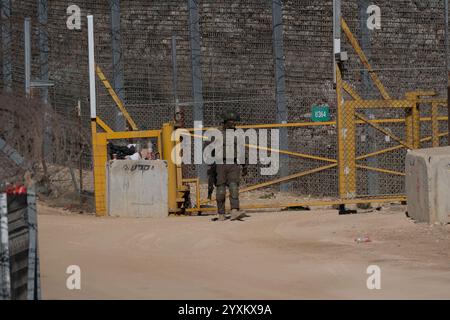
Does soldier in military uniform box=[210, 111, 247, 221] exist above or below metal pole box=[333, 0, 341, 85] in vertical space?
below

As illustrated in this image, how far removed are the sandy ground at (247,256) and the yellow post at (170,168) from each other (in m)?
0.46

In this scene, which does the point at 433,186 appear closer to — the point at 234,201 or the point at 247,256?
the point at 247,256

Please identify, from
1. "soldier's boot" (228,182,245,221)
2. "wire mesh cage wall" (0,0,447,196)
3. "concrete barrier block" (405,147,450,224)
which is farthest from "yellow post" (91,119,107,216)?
"concrete barrier block" (405,147,450,224)

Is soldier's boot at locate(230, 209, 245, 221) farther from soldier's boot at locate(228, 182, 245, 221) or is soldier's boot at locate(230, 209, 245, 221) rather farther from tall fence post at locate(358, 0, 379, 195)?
tall fence post at locate(358, 0, 379, 195)

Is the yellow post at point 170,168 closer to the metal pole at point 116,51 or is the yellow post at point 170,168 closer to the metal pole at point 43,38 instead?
the metal pole at point 116,51

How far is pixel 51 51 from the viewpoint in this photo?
21.5 metres

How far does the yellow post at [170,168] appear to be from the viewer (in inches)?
640

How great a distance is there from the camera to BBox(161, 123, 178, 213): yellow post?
53.4 ft

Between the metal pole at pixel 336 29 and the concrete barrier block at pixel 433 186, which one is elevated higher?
the metal pole at pixel 336 29

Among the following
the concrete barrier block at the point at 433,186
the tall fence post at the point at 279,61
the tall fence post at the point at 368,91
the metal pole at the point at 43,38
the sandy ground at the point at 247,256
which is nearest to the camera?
the sandy ground at the point at 247,256

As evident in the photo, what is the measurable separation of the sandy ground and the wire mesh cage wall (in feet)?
15.3

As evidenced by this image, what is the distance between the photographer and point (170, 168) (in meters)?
16.3

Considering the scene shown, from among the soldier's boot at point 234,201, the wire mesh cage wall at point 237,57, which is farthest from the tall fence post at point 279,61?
the soldier's boot at point 234,201
